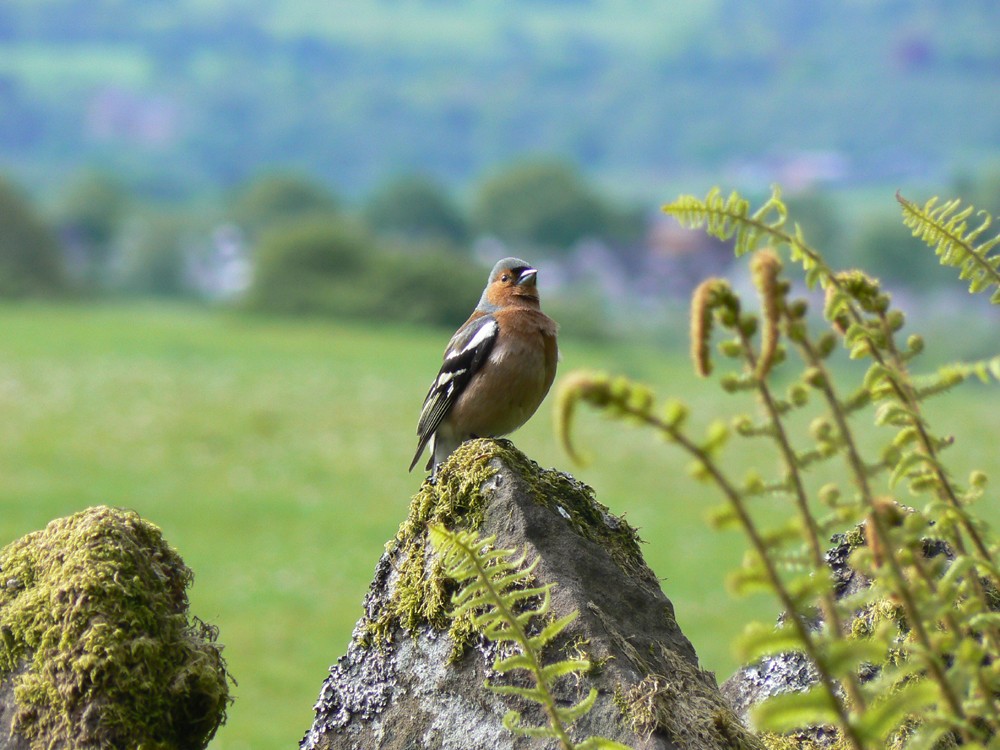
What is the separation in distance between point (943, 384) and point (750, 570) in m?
0.65

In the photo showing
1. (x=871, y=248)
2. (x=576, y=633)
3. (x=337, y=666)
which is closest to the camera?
(x=576, y=633)

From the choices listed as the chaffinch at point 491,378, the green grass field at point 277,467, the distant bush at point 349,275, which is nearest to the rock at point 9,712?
the chaffinch at point 491,378

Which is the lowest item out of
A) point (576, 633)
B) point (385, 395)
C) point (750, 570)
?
point (750, 570)

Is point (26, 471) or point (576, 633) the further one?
point (26, 471)

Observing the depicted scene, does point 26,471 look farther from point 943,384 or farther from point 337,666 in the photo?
point 943,384

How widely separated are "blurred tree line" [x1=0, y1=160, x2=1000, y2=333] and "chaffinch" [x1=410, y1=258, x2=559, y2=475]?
34196mm

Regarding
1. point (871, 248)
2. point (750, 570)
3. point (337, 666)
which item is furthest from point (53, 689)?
point (871, 248)

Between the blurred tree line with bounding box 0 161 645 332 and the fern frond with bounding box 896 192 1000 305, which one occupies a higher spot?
the blurred tree line with bounding box 0 161 645 332

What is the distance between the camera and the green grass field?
54.9ft

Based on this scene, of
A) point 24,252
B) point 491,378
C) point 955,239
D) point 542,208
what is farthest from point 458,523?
point 542,208

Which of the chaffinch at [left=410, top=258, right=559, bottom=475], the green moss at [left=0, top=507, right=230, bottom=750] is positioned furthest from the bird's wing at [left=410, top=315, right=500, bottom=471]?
the green moss at [left=0, top=507, right=230, bottom=750]

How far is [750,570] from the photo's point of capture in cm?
130

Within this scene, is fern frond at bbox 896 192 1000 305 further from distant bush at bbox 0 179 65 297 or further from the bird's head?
distant bush at bbox 0 179 65 297

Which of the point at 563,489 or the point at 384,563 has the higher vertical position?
the point at 563,489
